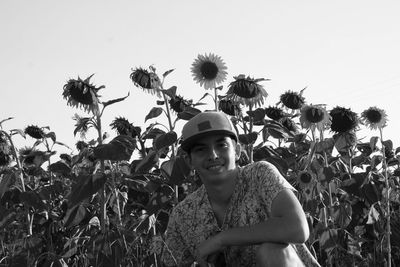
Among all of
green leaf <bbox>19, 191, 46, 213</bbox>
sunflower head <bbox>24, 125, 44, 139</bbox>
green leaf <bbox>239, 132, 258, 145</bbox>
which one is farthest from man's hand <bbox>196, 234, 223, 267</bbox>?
sunflower head <bbox>24, 125, 44, 139</bbox>

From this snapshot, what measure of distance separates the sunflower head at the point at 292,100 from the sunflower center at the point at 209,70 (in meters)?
0.63

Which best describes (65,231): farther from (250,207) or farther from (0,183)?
(250,207)

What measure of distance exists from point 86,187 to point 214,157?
91 centimetres

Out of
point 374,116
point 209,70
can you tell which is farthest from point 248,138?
point 374,116

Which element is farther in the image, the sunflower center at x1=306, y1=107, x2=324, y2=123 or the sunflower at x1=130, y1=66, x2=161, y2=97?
the sunflower center at x1=306, y1=107, x2=324, y2=123

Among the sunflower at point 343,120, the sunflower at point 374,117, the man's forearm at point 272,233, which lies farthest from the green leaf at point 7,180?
the sunflower at point 374,117

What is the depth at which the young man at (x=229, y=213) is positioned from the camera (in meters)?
2.00

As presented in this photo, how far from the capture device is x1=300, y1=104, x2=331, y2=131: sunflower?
4.26m

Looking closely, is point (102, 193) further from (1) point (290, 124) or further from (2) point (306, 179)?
(1) point (290, 124)

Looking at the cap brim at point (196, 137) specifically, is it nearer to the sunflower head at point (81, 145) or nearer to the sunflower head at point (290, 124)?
the sunflower head at point (290, 124)

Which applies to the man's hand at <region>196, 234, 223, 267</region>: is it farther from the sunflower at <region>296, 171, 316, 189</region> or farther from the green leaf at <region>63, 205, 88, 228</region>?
the sunflower at <region>296, 171, 316, 189</region>

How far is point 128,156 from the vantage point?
9.25ft

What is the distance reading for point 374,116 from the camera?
17.0 feet

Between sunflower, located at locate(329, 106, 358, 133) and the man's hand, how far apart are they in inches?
90.7
